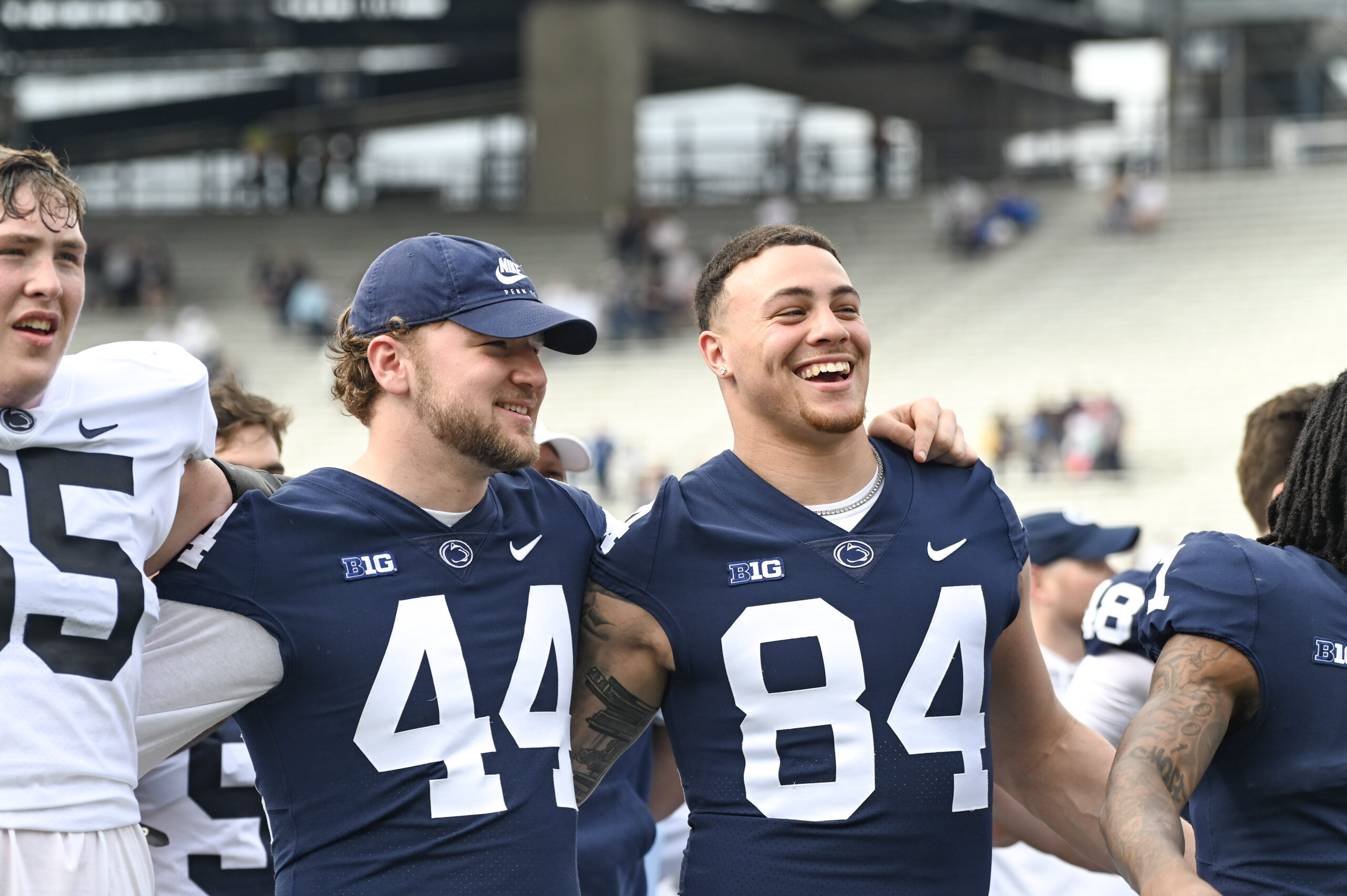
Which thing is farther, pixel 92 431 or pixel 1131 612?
pixel 1131 612

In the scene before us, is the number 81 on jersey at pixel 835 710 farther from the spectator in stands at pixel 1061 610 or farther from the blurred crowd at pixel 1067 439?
the blurred crowd at pixel 1067 439

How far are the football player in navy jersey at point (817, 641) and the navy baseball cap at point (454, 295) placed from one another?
0.43 metres

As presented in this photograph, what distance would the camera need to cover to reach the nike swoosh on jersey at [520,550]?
3.06 meters

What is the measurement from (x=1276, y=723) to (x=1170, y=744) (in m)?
0.22

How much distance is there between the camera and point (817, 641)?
3.02 metres

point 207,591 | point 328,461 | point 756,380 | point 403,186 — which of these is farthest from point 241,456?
point 403,186

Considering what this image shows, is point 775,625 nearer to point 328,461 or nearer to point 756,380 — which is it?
point 756,380

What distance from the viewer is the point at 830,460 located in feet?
10.5

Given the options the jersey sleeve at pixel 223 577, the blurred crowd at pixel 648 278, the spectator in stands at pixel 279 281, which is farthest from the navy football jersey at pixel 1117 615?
the spectator in stands at pixel 279 281

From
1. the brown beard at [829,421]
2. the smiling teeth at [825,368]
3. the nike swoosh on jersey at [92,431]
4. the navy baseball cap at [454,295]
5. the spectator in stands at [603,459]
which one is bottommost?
the spectator in stands at [603,459]

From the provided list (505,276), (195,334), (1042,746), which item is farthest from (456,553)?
(195,334)

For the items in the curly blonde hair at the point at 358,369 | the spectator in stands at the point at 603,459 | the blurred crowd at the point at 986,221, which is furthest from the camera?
the blurred crowd at the point at 986,221

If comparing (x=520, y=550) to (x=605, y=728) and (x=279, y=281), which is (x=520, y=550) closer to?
(x=605, y=728)

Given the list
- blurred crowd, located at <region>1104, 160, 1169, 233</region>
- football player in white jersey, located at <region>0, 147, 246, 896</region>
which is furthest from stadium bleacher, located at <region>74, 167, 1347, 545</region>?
football player in white jersey, located at <region>0, 147, 246, 896</region>
